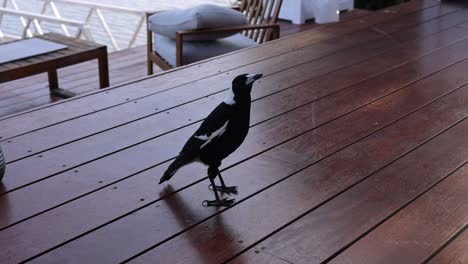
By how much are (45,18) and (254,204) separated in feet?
12.4

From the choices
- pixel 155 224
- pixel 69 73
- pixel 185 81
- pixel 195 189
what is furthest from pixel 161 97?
pixel 69 73

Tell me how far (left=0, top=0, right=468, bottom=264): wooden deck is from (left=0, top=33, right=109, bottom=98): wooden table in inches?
40.2

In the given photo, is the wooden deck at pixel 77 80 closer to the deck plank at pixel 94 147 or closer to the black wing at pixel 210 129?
the deck plank at pixel 94 147

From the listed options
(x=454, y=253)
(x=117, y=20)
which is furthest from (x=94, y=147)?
(x=117, y=20)

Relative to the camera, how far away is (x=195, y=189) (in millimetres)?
2029

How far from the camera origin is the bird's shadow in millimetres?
1686

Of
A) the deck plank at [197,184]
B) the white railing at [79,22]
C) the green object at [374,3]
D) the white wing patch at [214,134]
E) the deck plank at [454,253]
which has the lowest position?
the white railing at [79,22]

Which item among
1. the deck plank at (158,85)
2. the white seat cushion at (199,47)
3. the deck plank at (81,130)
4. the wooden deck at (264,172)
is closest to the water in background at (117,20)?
the white seat cushion at (199,47)

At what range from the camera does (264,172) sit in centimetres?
215

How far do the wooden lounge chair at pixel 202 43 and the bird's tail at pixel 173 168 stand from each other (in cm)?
201

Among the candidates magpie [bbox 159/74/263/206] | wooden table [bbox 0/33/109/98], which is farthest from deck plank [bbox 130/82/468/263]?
wooden table [bbox 0/33/109/98]

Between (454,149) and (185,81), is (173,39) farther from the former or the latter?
(454,149)

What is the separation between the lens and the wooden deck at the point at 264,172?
1722mm

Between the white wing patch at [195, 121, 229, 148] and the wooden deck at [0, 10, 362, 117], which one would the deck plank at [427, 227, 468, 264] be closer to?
the white wing patch at [195, 121, 229, 148]
